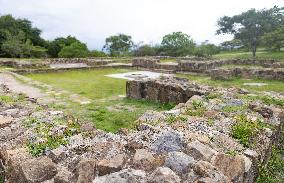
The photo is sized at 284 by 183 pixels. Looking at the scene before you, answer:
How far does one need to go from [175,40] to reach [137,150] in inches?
1322

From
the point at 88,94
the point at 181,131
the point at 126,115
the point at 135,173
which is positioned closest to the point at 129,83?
the point at 88,94

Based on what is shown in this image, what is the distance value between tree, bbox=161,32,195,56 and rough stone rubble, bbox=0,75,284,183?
27580mm

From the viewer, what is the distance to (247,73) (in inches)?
575

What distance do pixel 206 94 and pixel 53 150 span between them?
5.22 metres

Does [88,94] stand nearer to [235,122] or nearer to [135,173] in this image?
[235,122]

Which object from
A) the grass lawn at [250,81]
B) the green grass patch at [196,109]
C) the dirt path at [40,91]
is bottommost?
the grass lawn at [250,81]

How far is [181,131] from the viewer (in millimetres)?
4418

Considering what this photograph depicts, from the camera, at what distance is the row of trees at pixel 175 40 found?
26672 millimetres

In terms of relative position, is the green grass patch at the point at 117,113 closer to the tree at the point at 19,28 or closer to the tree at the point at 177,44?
the tree at the point at 177,44

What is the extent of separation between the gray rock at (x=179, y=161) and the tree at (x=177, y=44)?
29.1 metres

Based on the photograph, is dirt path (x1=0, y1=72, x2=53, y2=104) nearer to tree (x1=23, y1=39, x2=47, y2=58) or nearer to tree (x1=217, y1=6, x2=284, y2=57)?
tree (x1=23, y1=39, x2=47, y2=58)

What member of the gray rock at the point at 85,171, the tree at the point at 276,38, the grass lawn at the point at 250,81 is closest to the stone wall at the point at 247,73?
the grass lawn at the point at 250,81

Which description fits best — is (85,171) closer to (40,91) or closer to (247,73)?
(40,91)

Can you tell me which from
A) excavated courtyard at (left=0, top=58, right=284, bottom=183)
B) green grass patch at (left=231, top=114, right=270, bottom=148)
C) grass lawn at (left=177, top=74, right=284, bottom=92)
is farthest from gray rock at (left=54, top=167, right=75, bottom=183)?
grass lawn at (left=177, top=74, right=284, bottom=92)
